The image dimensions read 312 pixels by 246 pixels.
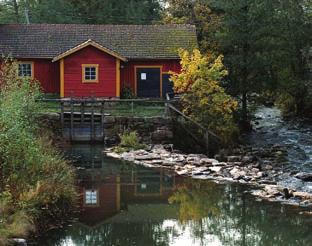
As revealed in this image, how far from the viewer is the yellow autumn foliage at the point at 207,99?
26.4 meters

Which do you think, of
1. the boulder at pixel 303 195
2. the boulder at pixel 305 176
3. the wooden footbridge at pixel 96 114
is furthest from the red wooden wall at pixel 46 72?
the boulder at pixel 303 195

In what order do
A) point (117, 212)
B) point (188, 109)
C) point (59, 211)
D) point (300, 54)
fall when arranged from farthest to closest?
1. point (300, 54)
2. point (188, 109)
3. point (117, 212)
4. point (59, 211)

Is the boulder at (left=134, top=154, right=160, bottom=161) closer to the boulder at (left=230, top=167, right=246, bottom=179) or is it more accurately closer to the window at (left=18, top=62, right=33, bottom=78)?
the boulder at (left=230, top=167, right=246, bottom=179)

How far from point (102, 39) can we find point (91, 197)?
18.5m

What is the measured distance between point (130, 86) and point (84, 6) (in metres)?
15.1

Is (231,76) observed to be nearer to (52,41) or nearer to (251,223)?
(52,41)

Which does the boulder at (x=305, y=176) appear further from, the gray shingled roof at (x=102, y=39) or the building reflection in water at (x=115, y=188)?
the gray shingled roof at (x=102, y=39)

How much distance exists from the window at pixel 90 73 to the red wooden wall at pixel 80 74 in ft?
0.56

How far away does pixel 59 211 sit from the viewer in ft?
48.9

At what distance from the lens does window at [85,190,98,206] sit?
17033 millimetres

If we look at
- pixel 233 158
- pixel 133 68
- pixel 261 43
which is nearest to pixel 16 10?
pixel 133 68

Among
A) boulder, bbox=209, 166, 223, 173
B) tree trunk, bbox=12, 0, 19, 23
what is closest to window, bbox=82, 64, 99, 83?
boulder, bbox=209, 166, 223, 173

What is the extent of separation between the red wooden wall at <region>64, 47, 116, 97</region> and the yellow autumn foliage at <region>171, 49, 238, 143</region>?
6.48 meters

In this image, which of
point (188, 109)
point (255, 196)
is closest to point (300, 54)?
point (188, 109)
